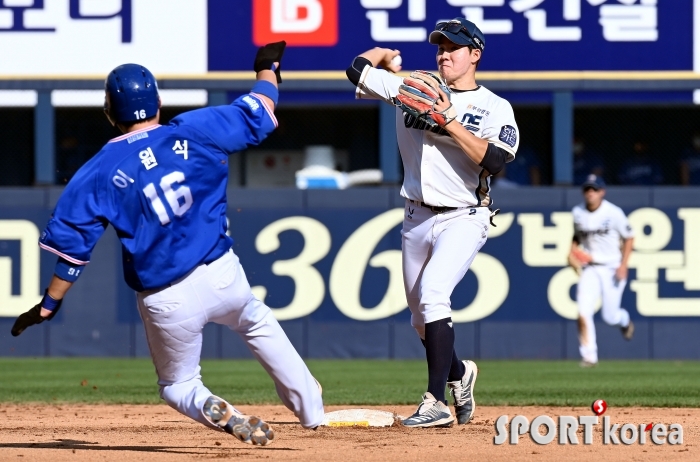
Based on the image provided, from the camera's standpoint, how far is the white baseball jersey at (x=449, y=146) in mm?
6219

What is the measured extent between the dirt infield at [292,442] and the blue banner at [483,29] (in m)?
8.25

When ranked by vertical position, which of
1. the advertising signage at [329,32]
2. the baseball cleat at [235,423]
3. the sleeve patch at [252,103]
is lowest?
the baseball cleat at [235,423]

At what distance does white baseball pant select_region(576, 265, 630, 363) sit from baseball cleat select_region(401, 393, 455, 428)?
6.64 metres

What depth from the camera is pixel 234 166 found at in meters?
15.8

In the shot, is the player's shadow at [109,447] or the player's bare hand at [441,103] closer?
the player's shadow at [109,447]

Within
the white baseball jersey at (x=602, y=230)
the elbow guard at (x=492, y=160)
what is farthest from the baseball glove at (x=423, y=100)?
the white baseball jersey at (x=602, y=230)

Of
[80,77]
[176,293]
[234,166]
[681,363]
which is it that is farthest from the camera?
[234,166]

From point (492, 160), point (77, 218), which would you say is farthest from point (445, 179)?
point (77, 218)

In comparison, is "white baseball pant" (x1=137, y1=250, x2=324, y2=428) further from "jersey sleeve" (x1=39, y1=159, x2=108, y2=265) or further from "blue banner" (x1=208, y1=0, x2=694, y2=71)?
"blue banner" (x1=208, y1=0, x2=694, y2=71)

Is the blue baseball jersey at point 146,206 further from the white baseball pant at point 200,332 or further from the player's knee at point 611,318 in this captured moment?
the player's knee at point 611,318

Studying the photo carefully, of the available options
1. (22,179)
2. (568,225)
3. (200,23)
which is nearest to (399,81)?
(568,225)

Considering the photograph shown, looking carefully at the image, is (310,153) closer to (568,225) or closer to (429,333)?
(568,225)

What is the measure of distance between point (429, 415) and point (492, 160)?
133cm

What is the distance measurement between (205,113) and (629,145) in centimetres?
1168
